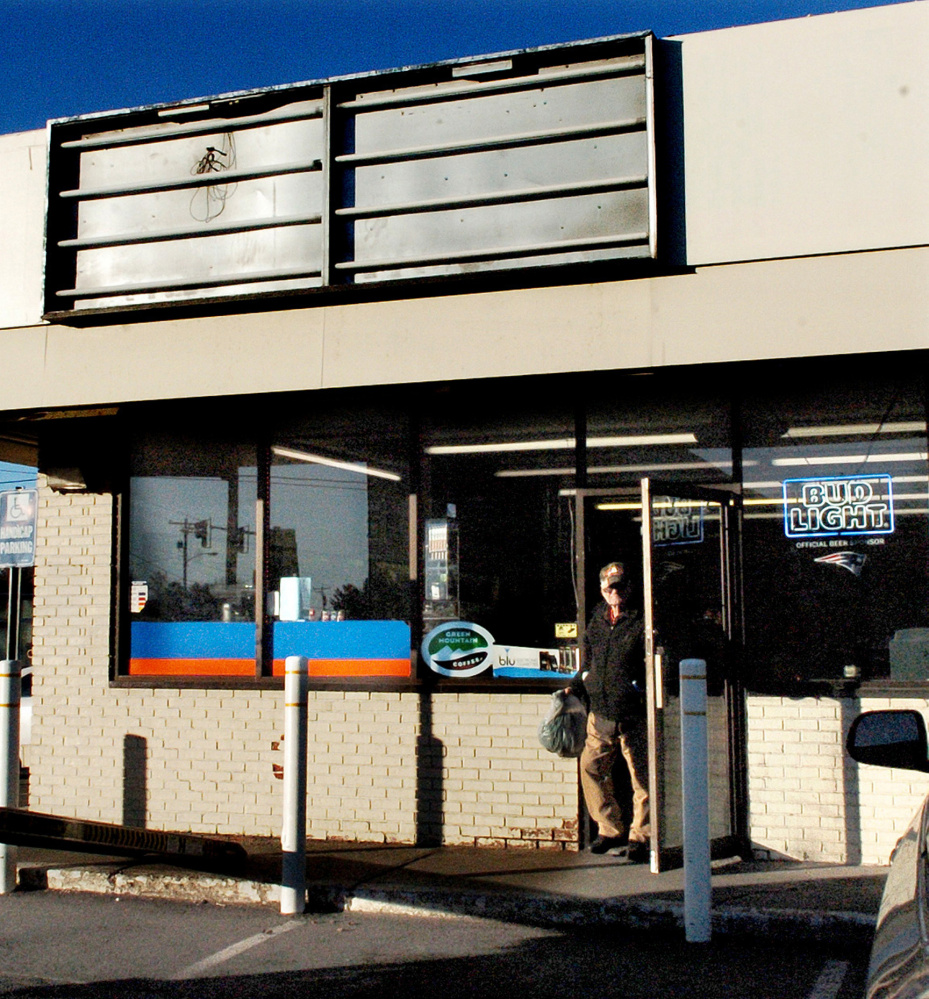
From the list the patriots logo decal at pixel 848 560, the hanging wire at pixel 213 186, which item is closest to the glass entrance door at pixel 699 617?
the patriots logo decal at pixel 848 560

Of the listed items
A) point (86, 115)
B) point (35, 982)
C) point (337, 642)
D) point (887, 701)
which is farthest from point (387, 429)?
point (35, 982)

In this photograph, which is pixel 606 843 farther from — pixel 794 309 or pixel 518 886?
pixel 794 309

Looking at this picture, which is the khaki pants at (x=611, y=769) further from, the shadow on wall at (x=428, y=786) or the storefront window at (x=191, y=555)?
the storefront window at (x=191, y=555)

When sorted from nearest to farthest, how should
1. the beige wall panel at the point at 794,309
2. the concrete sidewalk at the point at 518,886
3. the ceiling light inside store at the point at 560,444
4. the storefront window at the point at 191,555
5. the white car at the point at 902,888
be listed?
the white car at the point at 902,888 → the concrete sidewalk at the point at 518,886 → the beige wall panel at the point at 794,309 → the ceiling light inside store at the point at 560,444 → the storefront window at the point at 191,555

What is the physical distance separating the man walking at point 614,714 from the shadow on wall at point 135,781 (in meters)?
3.49

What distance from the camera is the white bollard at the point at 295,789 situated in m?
6.51

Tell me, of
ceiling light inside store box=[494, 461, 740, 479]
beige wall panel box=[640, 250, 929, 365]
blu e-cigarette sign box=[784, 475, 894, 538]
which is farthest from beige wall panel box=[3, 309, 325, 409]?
blu e-cigarette sign box=[784, 475, 894, 538]

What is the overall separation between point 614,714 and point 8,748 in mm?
3826

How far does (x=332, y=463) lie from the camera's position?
29.0ft

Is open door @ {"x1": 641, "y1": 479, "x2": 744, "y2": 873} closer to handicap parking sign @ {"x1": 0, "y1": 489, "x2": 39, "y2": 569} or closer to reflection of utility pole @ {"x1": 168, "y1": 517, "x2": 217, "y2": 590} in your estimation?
reflection of utility pole @ {"x1": 168, "y1": 517, "x2": 217, "y2": 590}

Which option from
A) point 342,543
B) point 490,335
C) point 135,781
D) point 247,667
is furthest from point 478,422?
point 135,781

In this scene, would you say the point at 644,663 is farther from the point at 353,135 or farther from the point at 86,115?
the point at 86,115

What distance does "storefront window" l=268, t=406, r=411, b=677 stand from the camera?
336 inches

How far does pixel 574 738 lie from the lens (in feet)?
24.2
